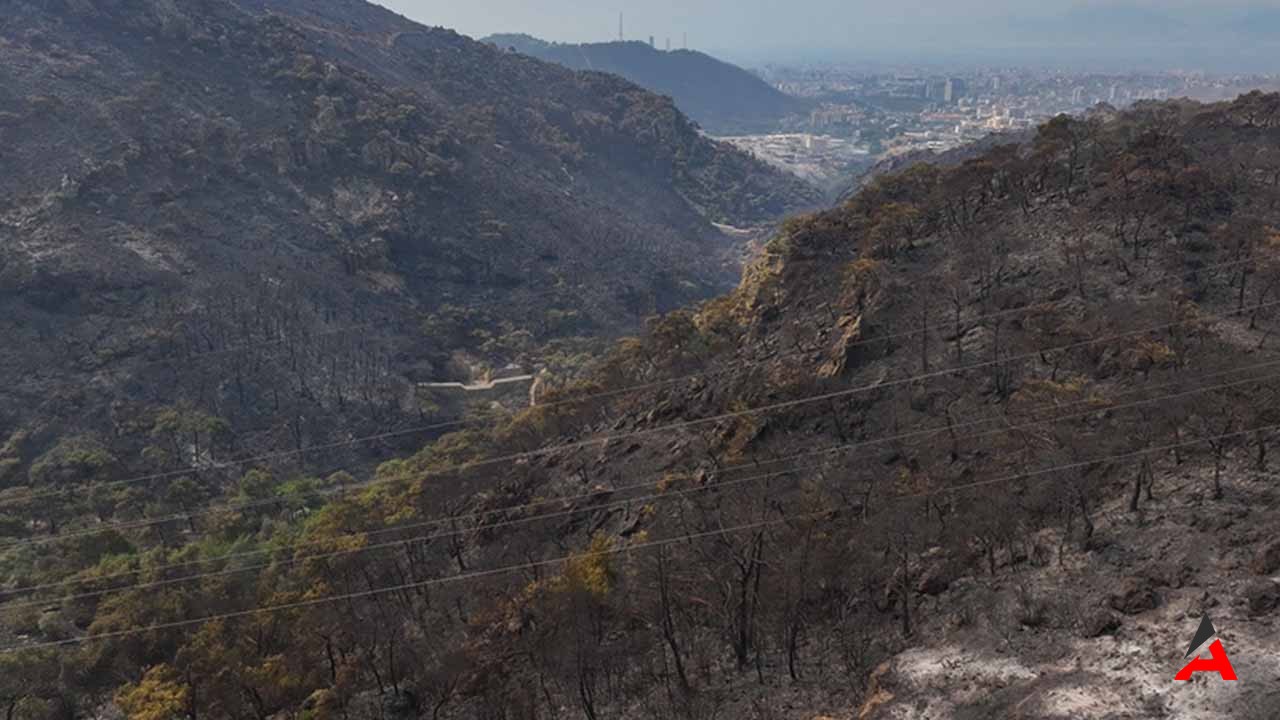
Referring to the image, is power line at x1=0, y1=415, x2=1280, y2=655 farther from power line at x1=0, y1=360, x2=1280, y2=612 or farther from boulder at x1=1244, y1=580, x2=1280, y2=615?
boulder at x1=1244, y1=580, x2=1280, y2=615

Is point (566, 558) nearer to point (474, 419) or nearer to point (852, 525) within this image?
point (852, 525)

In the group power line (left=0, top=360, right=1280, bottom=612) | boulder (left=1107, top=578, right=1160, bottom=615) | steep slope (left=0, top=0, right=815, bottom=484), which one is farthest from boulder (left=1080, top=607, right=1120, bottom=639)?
steep slope (left=0, top=0, right=815, bottom=484)

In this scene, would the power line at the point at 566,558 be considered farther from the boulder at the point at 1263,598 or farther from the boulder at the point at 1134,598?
the boulder at the point at 1263,598

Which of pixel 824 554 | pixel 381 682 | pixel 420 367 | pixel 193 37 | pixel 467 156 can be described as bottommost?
pixel 420 367

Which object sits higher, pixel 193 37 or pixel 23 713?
pixel 193 37

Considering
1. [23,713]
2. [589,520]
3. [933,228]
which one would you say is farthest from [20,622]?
[933,228]

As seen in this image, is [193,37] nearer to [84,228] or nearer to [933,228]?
[84,228]

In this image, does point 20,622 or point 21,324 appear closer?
point 20,622
